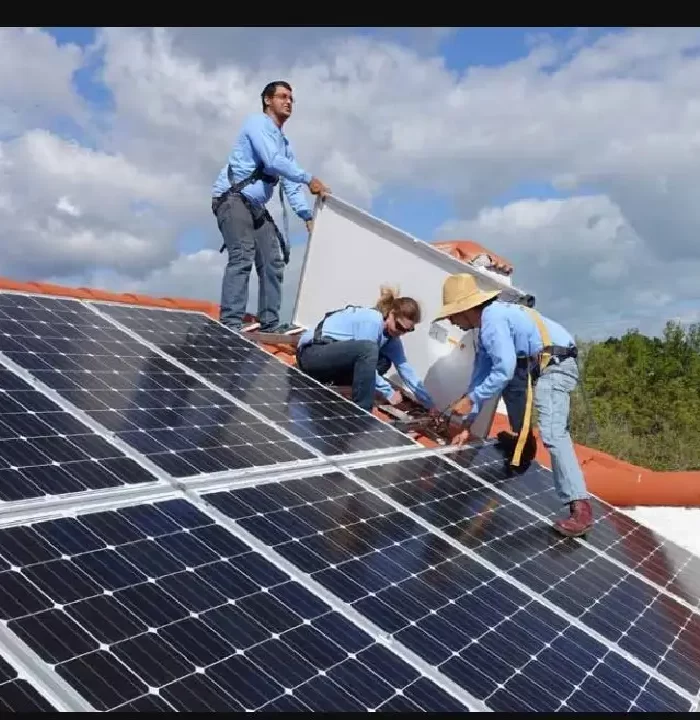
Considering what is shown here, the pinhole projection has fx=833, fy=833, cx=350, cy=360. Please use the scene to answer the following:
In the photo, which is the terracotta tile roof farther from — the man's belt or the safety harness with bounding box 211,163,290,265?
the man's belt

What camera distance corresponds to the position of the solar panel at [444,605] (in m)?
4.56

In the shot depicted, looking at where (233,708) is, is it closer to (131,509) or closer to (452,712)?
(452,712)

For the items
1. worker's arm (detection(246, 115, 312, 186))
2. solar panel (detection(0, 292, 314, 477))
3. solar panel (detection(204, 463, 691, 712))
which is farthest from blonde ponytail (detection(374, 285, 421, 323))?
solar panel (detection(204, 463, 691, 712))

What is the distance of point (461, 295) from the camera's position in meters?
8.30

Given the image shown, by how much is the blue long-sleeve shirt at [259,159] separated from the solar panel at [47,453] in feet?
15.3

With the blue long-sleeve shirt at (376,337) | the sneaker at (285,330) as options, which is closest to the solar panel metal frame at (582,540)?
the blue long-sleeve shirt at (376,337)

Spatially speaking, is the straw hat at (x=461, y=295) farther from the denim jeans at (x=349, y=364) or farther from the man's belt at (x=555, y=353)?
the denim jeans at (x=349, y=364)

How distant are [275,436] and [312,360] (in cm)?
248

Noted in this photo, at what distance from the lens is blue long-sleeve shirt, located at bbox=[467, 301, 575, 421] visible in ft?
25.9

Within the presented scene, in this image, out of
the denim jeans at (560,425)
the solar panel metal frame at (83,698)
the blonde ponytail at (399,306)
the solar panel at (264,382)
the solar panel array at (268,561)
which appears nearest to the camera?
the solar panel metal frame at (83,698)

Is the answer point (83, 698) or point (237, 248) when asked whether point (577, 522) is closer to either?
point (237, 248)

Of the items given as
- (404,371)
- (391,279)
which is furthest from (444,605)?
(391,279)

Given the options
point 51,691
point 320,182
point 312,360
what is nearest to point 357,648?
point 51,691

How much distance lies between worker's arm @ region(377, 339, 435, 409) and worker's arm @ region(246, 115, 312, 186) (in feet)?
7.82
